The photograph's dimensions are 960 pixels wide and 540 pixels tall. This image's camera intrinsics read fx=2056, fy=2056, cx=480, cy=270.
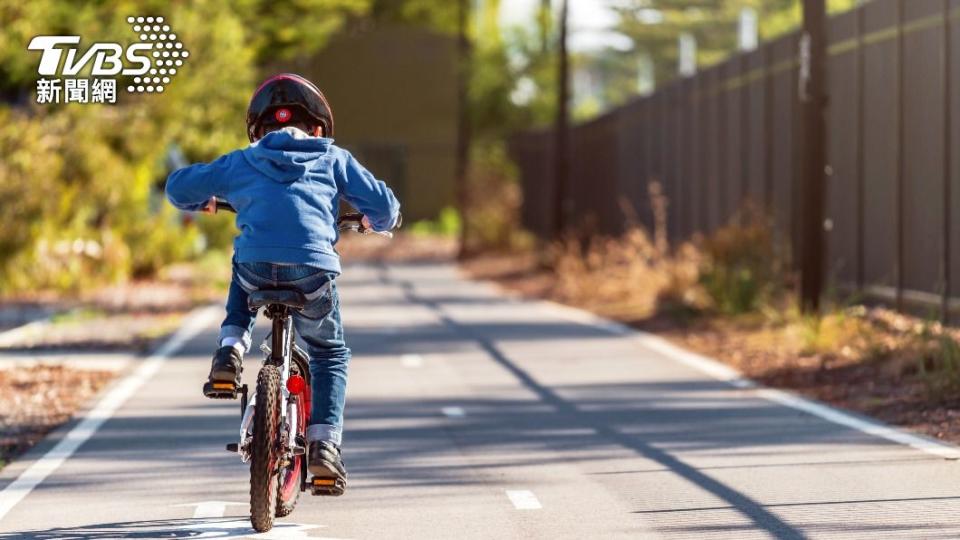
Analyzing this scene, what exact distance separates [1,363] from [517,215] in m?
29.5

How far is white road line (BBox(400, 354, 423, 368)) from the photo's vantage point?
17.5 m

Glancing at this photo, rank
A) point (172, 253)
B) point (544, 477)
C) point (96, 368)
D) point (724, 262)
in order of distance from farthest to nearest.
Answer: point (172, 253) < point (724, 262) < point (96, 368) < point (544, 477)

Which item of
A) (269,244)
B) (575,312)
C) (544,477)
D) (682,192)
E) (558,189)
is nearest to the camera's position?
(269,244)

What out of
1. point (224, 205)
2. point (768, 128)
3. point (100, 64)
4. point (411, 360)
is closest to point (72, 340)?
point (411, 360)

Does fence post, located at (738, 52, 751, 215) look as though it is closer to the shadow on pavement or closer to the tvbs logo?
the tvbs logo

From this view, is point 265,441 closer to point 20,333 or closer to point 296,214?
point 296,214

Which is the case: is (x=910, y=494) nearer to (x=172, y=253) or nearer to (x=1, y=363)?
(x=1, y=363)

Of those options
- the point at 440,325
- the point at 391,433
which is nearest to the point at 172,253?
the point at 440,325

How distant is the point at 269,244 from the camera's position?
827 centimetres

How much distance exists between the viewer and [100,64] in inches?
892

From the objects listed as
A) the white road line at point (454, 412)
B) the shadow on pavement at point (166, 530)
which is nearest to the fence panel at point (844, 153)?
the white road line at point (454, 412)

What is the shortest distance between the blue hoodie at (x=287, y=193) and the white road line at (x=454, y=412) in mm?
4922

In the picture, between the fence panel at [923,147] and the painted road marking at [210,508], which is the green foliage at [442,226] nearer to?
the fence panel at [923,147]

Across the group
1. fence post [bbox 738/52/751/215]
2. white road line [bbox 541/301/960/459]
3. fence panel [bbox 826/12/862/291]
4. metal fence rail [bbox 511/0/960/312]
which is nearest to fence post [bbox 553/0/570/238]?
metal fence rail [bbox 511/0/960/312]
